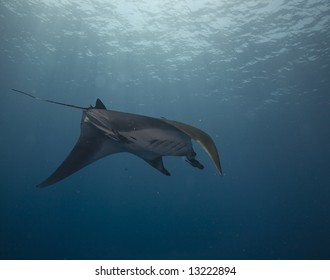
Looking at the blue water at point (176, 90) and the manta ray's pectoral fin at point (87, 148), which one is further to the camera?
the blue water at point (176, 90)

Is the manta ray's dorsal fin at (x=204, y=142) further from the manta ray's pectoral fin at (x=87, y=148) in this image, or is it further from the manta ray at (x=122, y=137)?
the manta ray's pectoral fin at (x=87, y=148)

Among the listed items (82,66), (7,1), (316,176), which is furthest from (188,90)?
(316,176)

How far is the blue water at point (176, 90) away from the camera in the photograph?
17.3m

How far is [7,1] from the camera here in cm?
1725

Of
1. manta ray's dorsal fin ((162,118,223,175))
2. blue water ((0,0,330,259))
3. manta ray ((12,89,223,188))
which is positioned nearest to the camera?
manta ray's dorsal fin ((162,118,223,175))

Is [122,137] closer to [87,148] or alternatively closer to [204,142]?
[87,148]

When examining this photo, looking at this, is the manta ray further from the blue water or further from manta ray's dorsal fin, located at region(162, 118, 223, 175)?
the blue water

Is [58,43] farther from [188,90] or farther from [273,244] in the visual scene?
[273,244]

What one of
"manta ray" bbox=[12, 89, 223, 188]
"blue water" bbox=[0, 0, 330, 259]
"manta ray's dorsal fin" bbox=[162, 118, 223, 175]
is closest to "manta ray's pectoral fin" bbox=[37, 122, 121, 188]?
"manta ray" bbox=[12, 89, 223, 188]

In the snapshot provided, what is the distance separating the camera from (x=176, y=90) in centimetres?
2838

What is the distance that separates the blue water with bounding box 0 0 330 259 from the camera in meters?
17.3

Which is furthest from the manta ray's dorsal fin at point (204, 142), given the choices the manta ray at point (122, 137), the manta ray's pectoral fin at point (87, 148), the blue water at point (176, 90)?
the blue water at point (176, 90)

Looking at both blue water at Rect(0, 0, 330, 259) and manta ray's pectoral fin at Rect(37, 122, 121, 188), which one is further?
blue water at Rect(0, 0, 330, 259)

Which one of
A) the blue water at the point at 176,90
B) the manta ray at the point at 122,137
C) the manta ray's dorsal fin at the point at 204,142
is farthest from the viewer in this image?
the blue water at the point at 176,90
